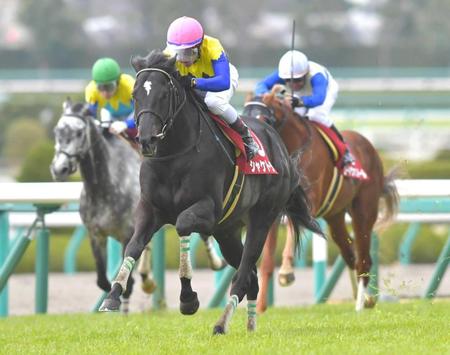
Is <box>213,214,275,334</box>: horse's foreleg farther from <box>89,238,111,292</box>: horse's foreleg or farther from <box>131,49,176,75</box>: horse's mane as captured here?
<box>89,238,111,292</box>: horse's foreleg

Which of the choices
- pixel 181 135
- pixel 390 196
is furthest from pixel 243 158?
pixel 390 196

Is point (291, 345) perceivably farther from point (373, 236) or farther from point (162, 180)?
point (373, 236)

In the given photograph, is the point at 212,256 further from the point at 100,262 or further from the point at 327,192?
A: the point at 327,192

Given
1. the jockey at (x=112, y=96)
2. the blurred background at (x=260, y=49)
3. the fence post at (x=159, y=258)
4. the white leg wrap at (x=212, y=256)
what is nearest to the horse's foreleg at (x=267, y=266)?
the white leg wrap at (x=212, y=256)

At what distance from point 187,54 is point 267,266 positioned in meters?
2.26

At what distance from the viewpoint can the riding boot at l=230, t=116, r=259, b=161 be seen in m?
6.88

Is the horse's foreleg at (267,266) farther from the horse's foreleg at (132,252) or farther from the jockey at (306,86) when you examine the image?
the horse's foreleg at (132,252)

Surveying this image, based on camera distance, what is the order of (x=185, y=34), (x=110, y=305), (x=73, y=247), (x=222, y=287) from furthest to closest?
(x=73, y=247)
(x=222, y=287)
(x=185, y=34)
(x=110, y=305)

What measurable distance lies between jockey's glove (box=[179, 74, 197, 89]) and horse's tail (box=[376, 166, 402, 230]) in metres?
3.28

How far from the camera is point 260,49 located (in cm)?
5238

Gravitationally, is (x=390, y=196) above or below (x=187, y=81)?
below

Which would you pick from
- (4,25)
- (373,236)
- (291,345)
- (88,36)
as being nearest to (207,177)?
(291,345)

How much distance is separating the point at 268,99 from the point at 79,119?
55.8 inches

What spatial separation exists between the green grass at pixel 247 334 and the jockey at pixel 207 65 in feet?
3.15
